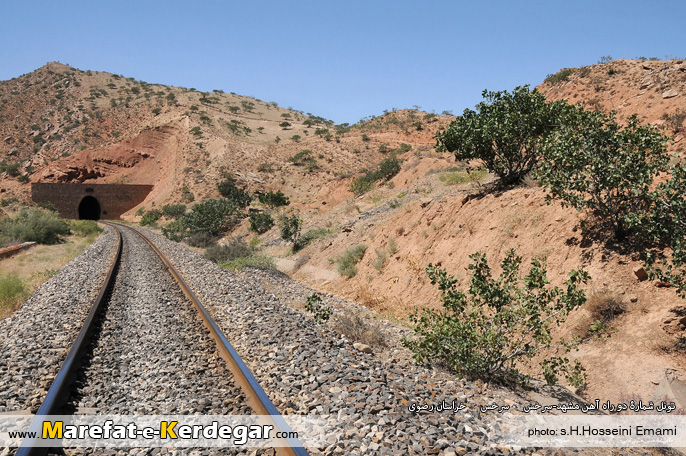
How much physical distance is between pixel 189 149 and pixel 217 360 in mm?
56585

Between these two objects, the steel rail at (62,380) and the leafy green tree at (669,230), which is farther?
the leafy green tree at (669,230)

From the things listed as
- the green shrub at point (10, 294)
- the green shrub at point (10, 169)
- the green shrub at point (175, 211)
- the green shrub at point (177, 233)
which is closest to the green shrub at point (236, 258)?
the green shrub at point (10, 294)

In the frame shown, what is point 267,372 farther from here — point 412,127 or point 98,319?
point 412,127

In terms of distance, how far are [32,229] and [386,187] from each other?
2311cm

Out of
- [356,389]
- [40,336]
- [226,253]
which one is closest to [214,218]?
[226,253]

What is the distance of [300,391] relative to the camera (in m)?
5.18

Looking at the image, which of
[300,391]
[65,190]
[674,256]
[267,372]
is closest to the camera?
[300,391]

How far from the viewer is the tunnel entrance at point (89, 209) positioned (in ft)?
189

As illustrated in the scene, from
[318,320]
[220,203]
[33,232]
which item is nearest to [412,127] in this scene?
[220,203]

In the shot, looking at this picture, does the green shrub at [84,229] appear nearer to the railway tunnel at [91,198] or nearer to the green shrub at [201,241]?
the green shrub at [201,241]

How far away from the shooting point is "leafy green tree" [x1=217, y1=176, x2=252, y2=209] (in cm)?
3688

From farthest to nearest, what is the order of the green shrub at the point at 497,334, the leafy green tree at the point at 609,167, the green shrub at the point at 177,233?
the green shrub at the point at 177,233, the leafy green tree at the point at 609,167, the green shrub at the point at 497,334

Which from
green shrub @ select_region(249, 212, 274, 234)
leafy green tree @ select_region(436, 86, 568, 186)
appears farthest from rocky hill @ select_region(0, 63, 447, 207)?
leafy green tree @ select_region(436, 86, 568, 186)

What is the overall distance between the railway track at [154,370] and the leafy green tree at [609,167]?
7.13 meters
